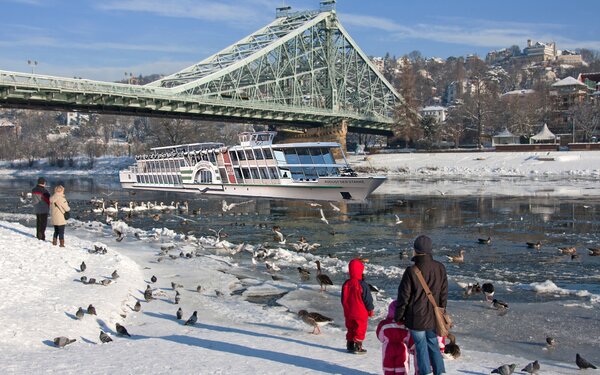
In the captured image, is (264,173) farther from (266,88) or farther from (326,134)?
(266,88)

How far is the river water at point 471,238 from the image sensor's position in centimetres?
1148

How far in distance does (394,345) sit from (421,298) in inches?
27.9

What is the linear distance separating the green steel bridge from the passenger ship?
10.6 m

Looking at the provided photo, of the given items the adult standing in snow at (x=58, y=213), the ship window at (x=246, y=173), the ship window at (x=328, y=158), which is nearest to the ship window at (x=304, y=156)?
the ship window at (x=328, y=158)

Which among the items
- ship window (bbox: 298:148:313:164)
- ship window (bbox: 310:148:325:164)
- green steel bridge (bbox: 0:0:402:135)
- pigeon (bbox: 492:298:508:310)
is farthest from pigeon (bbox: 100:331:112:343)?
green steel bridge (bbox: 0:0:402:135)

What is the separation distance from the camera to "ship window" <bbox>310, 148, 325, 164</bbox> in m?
43.3

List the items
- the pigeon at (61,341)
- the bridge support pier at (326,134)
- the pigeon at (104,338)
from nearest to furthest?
the pigeon at (61,341)
the pigeon at (104,338)
the bridge support pier at (326,134)

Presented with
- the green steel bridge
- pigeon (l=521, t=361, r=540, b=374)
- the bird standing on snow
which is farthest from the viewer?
the green steel bridge

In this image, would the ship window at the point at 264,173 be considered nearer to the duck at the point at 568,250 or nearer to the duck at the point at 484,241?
the duck at the point at 484,241

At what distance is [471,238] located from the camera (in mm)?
22312

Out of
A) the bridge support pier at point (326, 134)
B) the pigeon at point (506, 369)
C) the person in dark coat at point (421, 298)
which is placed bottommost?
the pigeon at point (506, 369)

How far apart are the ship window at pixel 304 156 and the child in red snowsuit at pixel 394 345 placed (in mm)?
36063

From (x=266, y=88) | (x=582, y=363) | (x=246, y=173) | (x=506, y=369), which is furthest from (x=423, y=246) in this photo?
(x=266, y=88)

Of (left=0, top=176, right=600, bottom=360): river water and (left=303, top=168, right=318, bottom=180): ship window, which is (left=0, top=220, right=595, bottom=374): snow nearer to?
(left=0, top=176, right=600, bottom=360): river water
